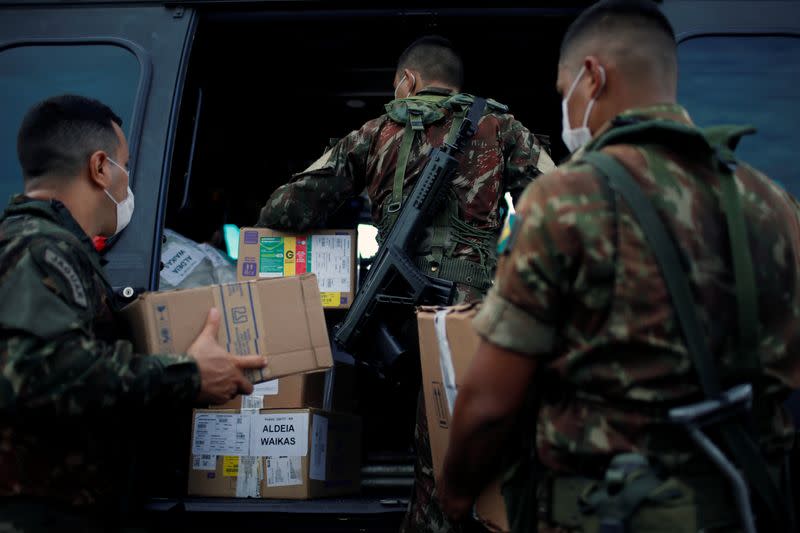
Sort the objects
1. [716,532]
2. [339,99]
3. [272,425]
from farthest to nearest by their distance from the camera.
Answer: [339,99], [272,425], [716,532]

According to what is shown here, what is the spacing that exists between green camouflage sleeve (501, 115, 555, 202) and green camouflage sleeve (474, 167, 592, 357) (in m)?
1.30

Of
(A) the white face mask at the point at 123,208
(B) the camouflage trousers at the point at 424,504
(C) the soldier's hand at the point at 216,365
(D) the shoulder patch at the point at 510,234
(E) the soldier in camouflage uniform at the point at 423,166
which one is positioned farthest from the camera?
(E) the soldier in camouflage uniform at the point at 423,166

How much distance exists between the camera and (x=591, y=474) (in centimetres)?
134

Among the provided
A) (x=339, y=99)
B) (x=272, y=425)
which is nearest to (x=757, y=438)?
(x=272, y=425)

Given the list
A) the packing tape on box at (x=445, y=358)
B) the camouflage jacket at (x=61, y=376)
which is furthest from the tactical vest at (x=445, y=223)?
the camouflage jacket at (x=61, y=376)

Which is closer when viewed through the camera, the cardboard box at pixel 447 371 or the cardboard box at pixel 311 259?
the cardboard box at pixel 447 371

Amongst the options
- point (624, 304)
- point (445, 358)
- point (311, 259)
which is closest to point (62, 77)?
point (311, 259)

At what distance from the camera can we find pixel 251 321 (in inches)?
78.4

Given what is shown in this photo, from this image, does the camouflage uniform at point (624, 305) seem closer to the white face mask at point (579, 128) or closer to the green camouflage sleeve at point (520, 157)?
the white face mask at point (579, 128)

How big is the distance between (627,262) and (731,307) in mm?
195

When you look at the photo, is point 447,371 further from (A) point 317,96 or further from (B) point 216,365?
(A) point 317,96

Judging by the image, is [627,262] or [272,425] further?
[272,425]

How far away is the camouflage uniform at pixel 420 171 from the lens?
8.63 feet

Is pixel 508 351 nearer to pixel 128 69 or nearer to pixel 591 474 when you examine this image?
pixel 591 474
